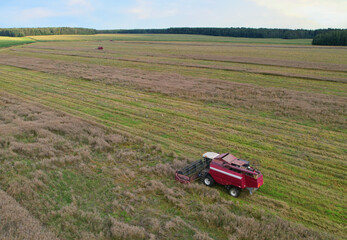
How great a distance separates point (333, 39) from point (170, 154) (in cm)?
10190

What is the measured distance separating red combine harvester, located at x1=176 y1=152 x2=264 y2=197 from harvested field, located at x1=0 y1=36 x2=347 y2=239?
508 mm

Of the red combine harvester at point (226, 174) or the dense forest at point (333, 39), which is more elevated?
the dense forest at point (333, 39)

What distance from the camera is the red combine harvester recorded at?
10.6 m

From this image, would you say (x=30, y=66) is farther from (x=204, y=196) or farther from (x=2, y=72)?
(x=204, y=196)

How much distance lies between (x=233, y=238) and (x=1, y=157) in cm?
1291

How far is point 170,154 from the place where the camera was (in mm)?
14789

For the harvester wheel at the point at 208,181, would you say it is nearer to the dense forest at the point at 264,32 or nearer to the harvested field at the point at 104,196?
the harvested field at the point at 104,196

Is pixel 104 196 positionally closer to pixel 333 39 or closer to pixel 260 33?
pixel 333 39

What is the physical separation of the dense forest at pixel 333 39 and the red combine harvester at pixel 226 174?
333ft

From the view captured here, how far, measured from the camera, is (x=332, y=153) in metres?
14.8

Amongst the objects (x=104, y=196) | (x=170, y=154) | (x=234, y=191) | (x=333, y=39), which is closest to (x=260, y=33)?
(x=333, y=39)

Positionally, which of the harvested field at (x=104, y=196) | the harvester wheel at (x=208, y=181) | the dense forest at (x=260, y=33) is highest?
the dense forest at (x=260, y=33)

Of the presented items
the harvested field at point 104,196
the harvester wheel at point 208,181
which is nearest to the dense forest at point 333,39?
the harvested field at point 104,196

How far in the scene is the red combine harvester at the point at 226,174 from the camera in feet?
34.7
